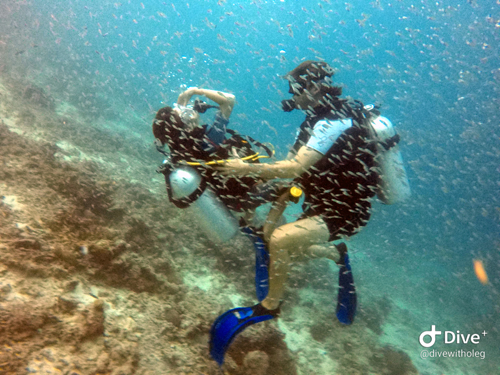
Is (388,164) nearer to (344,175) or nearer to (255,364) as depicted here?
(344,175)

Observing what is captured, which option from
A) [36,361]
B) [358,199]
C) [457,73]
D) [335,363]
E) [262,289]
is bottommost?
[335,363]

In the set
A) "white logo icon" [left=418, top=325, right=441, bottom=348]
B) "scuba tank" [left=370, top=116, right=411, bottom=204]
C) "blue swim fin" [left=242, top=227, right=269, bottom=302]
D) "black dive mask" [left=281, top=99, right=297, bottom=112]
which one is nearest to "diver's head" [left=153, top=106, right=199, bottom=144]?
"black dive mask" [left=281, top=99, right=297, bottom=112]

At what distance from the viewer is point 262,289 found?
3.72m

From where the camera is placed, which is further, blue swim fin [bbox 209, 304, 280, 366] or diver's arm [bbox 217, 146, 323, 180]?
blue swim fin [bbox 209, 304, 280, 366]

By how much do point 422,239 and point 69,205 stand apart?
30.5 metres

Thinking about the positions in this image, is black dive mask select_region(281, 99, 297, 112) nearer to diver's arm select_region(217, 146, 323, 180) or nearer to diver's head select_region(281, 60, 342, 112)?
diver's head select_region(281, 60, 342, 112)

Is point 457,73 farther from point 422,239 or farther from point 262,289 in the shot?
point 262,289

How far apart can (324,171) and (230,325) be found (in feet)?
7.35

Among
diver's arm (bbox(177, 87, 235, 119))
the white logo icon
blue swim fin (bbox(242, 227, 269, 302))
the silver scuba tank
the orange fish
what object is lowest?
the orange fish

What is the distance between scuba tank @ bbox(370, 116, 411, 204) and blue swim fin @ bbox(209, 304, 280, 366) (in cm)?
213

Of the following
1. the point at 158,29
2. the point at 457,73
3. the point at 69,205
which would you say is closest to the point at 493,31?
the point at 457,73

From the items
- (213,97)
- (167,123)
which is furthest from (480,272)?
(167,123)

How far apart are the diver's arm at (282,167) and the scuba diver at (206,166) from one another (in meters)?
0.23

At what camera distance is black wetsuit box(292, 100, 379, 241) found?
2.98 metres
